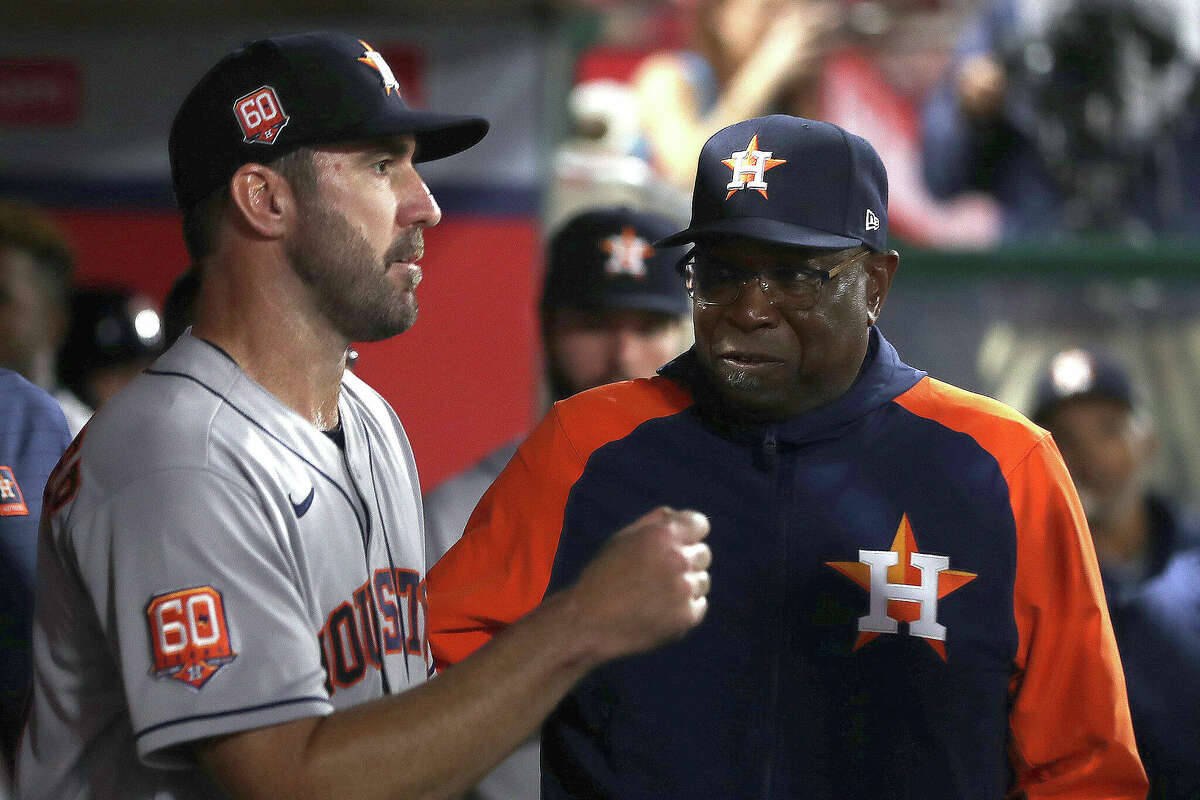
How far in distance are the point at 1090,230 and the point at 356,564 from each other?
4.58 metres

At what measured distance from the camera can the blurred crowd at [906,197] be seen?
2.77 m

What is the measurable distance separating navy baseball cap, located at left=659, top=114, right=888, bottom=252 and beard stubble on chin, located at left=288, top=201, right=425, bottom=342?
438 mm

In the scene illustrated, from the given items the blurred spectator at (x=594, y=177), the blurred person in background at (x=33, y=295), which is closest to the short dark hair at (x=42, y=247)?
the blurred person in background at (x=33, y=295)

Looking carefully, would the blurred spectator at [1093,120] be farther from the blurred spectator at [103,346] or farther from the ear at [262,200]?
the ear at [262,200]

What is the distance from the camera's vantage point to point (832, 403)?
203cm

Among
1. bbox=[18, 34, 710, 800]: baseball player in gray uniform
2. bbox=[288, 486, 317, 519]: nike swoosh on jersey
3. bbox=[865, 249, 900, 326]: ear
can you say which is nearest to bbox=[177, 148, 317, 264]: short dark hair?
bbox=[18, 34, 710, 800]: baseball player in gray uniform

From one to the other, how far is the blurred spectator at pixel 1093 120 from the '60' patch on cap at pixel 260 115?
4.45 meters

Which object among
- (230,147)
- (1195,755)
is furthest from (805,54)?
(230,147)

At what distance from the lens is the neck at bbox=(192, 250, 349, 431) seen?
1.77m

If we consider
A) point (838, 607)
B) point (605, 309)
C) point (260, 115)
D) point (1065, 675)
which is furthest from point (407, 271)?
point (605, 309)

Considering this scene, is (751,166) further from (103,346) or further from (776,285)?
(103,346)

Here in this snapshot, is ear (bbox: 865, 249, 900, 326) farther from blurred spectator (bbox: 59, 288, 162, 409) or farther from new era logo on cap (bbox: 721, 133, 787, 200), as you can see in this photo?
blurred spectator (bbox: 59, 288, 162, 409)

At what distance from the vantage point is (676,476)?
80.0 inches

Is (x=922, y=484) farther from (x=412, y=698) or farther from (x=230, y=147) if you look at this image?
(x=230, y=147)
